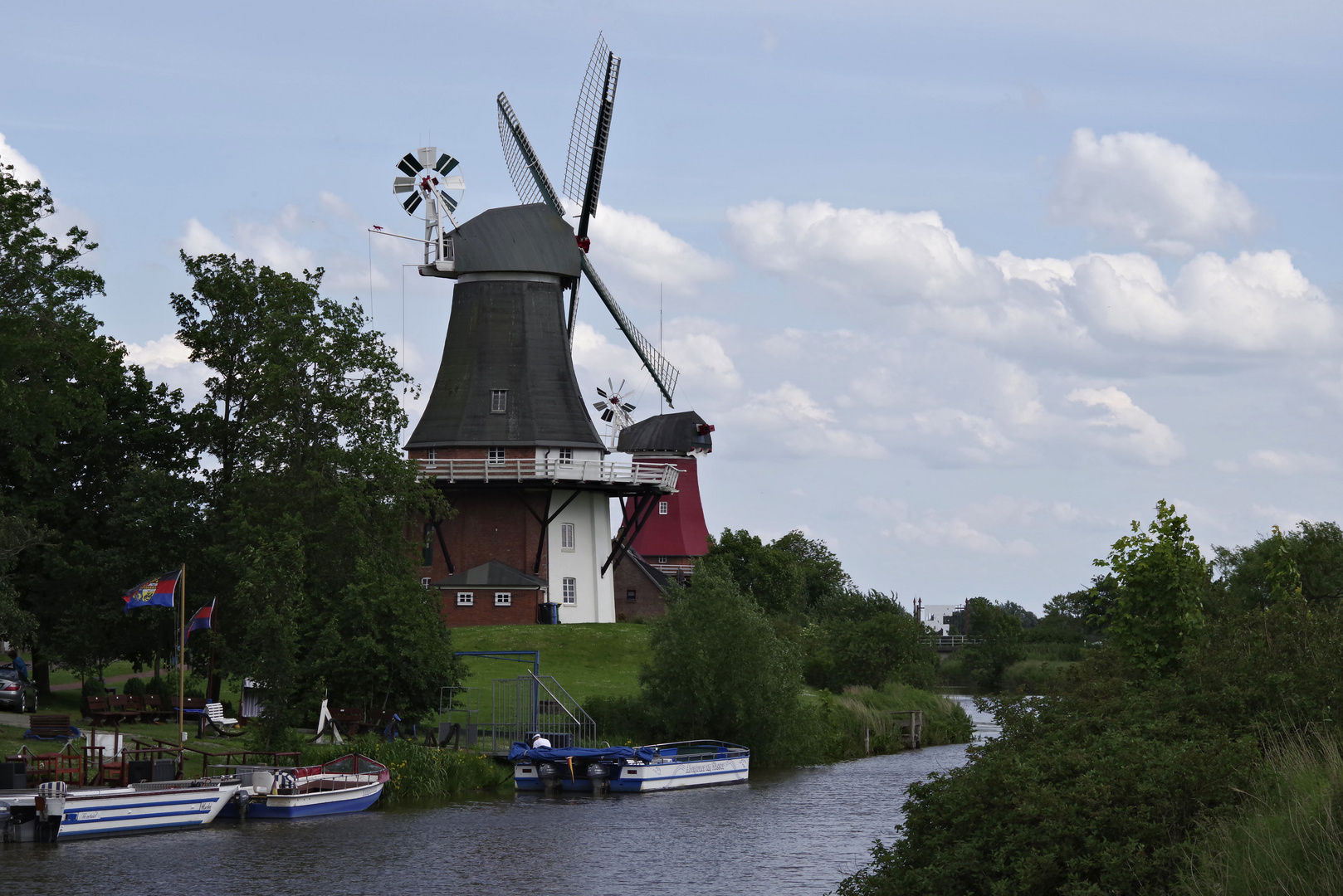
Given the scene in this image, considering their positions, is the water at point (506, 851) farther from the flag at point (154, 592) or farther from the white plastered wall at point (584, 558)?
the white plastered wall at point (584, 558)

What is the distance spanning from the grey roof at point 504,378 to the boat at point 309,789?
2424 cm

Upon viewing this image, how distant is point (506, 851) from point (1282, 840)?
1664 centimetres

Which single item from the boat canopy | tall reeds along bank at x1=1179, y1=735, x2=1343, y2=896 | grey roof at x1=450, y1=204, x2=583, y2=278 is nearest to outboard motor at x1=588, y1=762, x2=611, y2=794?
the boat canopy

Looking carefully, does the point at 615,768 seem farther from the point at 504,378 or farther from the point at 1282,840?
the point at 1282,840

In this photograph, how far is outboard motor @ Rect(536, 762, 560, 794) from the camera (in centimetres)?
3612

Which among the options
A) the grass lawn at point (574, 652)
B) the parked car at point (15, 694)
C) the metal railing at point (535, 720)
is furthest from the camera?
the grass lawn at point (574, 652)

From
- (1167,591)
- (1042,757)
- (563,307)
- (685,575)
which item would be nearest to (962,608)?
(685,575)

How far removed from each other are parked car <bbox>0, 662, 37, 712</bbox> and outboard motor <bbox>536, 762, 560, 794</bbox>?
1425cm

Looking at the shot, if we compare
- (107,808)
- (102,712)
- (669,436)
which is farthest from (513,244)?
(107,808)

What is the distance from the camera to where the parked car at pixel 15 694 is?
127 ft

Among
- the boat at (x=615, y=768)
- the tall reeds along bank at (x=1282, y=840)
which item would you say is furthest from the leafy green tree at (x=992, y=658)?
the tall reeds along bank at (x=1282, y=840)

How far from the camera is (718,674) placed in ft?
136

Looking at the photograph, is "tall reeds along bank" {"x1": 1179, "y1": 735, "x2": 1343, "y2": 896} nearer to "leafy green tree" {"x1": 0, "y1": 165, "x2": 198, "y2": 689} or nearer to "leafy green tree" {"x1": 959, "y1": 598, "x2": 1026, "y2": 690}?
"leafy green tree" {"x1": 0, "y1": 165, "x2": 198, "y2": 689}

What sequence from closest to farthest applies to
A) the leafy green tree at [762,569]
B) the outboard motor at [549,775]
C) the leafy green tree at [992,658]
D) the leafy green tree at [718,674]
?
1. the outboard motor at [549,775]
2. the leafy green tree at [718,674]
3. the leafy green tree at [992,658]
4. the leafy green tree at [762,569]
